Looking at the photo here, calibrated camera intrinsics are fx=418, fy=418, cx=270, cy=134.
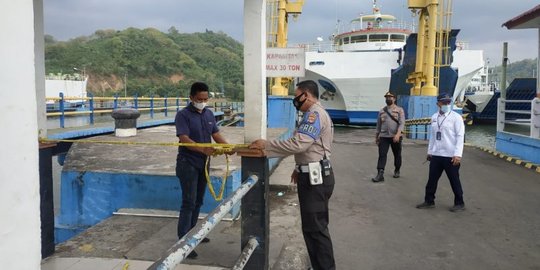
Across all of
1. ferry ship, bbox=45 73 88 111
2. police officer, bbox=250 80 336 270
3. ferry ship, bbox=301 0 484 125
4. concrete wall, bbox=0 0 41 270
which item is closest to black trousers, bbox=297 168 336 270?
police officer, bbox=250 80 336 270

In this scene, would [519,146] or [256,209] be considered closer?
[256,209]

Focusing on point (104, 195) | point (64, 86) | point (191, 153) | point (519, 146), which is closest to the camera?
point (191, 153)

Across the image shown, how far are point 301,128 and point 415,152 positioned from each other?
30.2 ft

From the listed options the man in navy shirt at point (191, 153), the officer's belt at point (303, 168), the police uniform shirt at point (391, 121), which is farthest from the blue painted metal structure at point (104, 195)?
the police uniform shirt at point (391, 121)

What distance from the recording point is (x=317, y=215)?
3564 mm

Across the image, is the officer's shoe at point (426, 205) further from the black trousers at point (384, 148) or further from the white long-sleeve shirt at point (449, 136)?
the black trousers at point (384, 148)

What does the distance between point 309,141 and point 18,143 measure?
247 cm

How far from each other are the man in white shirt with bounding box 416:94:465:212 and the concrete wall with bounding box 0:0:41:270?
5.55m

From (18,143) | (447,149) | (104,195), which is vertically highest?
(18,143)

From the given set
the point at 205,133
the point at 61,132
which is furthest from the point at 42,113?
the point at 61,132

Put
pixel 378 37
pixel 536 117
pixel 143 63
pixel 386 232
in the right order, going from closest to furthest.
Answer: pixel 386 232 → pixel 536 117 → pixel 378 37 → pixel 143 63

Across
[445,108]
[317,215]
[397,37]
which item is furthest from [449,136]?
[397,37]

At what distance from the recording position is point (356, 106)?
24078mm

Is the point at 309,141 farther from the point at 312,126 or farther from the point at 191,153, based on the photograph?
the point at 191,153
